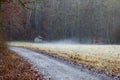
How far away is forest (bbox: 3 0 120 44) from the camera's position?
86.6 metres

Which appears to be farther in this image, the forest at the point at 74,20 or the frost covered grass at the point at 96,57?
the forest at the point at 74,20

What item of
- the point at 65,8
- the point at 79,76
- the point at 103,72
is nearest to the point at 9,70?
the point at 79,76

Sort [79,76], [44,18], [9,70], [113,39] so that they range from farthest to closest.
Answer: [44,18], [113,39], [9,70], [79,76]

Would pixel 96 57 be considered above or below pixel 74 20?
above

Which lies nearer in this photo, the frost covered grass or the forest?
the frost covered grass

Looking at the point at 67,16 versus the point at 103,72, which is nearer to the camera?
the point at 103,72

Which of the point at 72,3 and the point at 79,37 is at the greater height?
the point at 72,3

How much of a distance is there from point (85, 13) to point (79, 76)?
7482 cm

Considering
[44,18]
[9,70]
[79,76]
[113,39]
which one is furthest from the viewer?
[44,18]

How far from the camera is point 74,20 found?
90.6 meters

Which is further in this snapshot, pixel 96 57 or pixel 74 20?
pixel 74 20

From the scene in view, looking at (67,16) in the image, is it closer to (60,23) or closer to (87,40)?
(60,23)

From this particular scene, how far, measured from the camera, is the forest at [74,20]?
86562 mm

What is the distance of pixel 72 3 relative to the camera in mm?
92875
